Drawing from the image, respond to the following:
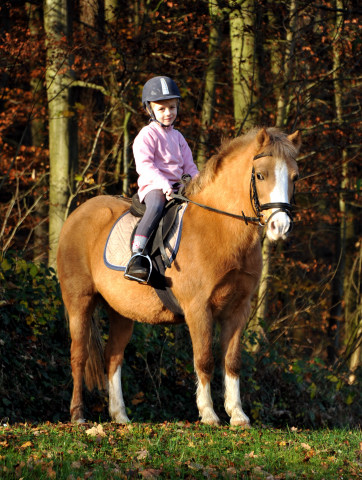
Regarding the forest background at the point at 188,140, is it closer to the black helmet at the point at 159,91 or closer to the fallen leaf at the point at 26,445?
the fallen leaf at the point at 26,445

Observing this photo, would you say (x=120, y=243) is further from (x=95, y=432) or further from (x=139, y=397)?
(x=139, y=397)

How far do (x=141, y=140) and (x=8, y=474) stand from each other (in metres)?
A: 3.47

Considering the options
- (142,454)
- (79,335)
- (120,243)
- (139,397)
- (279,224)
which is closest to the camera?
(142,454)

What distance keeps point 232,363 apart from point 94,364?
5.96 feet

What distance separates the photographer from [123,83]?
12.1 m

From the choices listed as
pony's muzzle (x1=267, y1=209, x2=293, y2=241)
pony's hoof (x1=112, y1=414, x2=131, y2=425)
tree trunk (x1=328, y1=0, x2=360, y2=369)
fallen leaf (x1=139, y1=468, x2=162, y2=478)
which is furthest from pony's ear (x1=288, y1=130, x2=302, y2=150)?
tree trunk (x1=328, y1=0, x2=360, y2=369)

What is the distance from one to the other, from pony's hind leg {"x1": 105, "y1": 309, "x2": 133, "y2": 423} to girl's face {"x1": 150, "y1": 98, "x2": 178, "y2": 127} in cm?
226

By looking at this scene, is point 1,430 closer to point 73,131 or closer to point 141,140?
point 141,140

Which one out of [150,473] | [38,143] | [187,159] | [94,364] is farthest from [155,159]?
[38,143]

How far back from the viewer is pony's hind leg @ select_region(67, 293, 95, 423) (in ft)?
24.5

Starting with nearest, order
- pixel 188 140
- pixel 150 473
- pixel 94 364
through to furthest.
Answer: pixel 150 473
pixel 94 364
pixel 188 140

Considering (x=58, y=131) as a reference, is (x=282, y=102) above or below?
above

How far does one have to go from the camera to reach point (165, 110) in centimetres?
693

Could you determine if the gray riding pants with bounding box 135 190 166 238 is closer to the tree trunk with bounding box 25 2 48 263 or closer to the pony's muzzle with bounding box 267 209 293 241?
the pony's muzzle with bounding box 267 209 293 241
